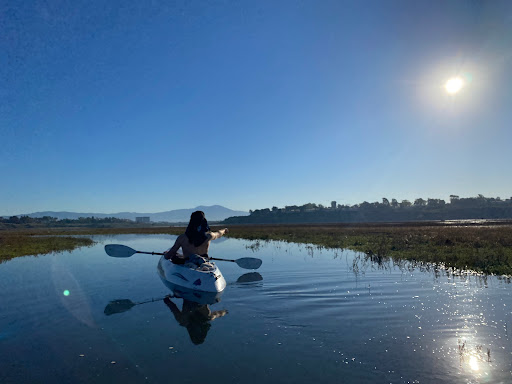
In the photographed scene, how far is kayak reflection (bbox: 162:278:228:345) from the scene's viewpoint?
7.67m

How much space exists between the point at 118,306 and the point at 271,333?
5.57 metres

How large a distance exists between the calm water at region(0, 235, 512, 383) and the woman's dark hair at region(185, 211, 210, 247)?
7.16 feet

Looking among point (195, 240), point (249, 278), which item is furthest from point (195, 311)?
point (249, 278)

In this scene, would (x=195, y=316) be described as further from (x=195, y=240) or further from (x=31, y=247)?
(x=31, y=247)

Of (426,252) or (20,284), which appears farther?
(426,252)

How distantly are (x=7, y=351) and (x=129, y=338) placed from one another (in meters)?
2.43

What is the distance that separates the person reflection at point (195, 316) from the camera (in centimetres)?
740

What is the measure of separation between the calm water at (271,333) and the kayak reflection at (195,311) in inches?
3.1

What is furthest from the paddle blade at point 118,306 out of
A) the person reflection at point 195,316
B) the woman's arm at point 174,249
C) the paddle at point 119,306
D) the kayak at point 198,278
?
the woman's arm at point 174,249

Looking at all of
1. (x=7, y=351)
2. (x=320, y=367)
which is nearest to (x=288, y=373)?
(x=320, y=367)

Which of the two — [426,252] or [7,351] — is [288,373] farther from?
[426,252]

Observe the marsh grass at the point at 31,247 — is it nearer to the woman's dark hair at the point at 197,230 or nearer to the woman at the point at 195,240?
the woman at the point at 195,240

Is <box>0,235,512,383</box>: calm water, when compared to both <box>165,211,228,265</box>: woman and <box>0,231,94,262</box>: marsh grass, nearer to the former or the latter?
<box>165,211,228,265</box>: woman

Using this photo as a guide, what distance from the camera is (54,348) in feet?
21.8
